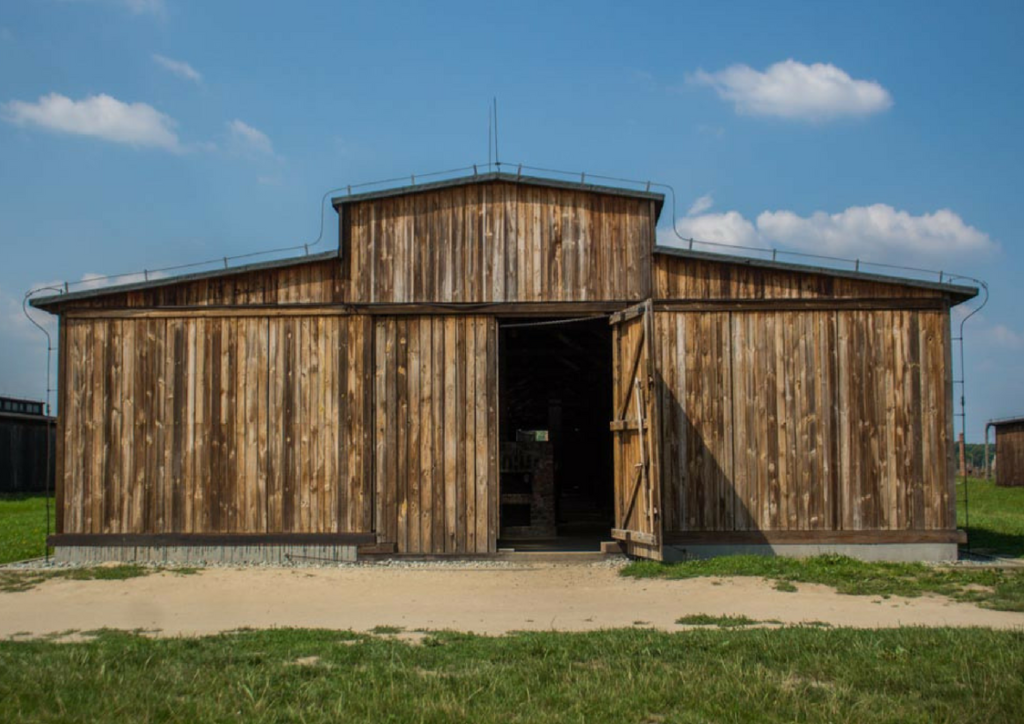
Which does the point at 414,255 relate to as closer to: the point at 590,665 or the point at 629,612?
the point at 629,612

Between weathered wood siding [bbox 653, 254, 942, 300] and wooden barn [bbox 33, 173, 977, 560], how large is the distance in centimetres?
3

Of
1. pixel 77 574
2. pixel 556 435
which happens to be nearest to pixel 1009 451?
pixel 556 435

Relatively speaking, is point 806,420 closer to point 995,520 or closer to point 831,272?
point 831,272

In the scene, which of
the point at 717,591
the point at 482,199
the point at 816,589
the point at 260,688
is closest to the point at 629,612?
the point at 717,591

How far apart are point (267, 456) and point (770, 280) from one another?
344 inches

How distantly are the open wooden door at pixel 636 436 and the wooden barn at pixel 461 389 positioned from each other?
10 centimetres

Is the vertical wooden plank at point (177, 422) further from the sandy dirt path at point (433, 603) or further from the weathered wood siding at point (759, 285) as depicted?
the weathered wood siding at point (759, 285)

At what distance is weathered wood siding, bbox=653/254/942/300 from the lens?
1659cm

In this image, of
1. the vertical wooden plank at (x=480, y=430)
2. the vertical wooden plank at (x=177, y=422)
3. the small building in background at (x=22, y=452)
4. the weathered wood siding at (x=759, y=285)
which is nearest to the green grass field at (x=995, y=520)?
the weathered wood siding at (x=759, y=285)

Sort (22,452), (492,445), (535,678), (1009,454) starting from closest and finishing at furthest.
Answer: (535,678)
(492,445)
(22,452)
(1009,454)

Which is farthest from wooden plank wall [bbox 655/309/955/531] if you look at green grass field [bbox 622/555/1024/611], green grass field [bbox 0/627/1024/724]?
green grass field [bbox 0/627/1024/724]

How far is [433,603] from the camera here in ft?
41.2

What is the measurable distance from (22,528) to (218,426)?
9.63 metres

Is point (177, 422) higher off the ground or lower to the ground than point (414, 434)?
higher
